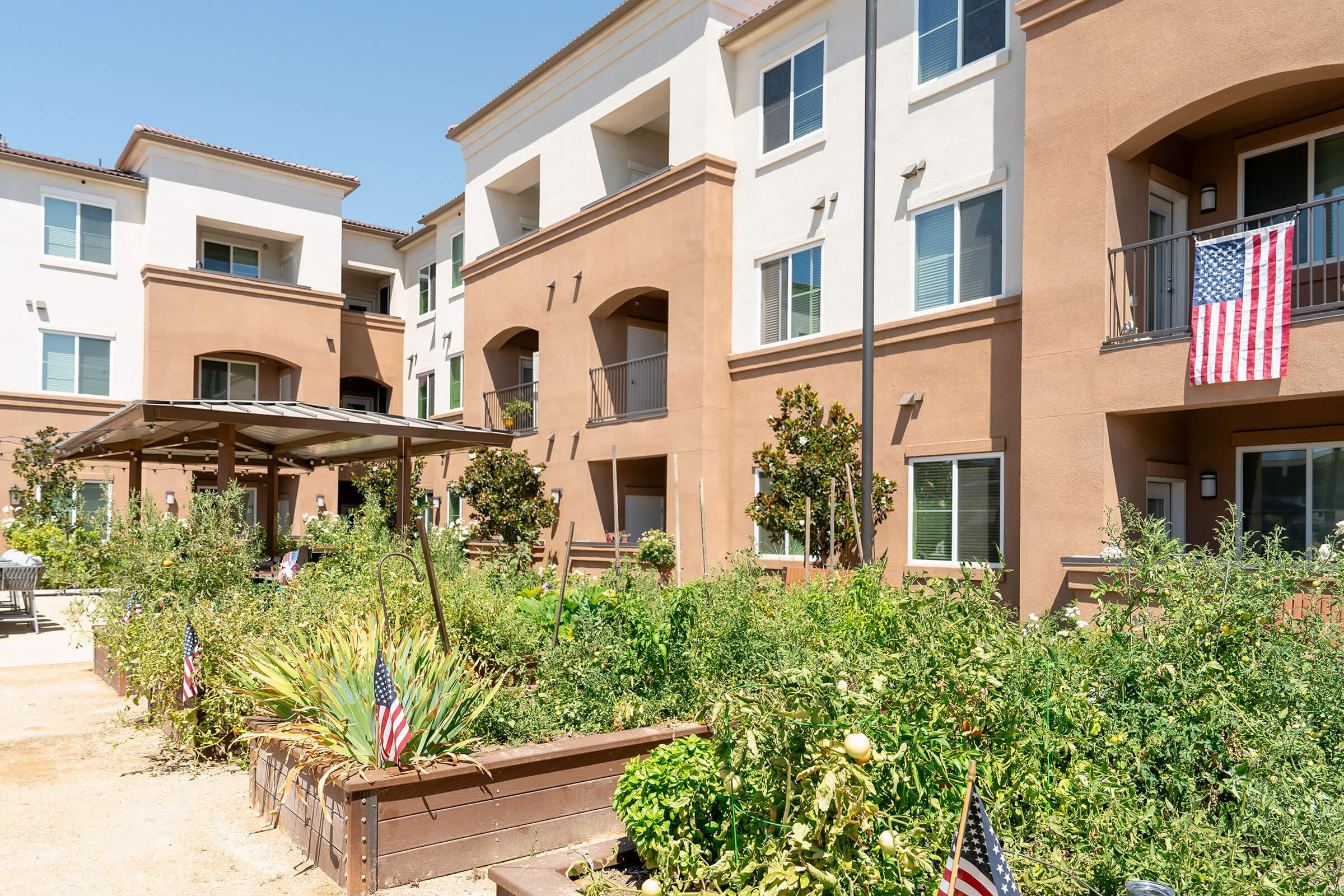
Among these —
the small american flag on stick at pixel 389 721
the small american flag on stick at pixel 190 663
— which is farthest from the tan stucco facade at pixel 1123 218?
the small american flag on stick at pixel 190 663

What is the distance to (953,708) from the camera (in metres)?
3.57

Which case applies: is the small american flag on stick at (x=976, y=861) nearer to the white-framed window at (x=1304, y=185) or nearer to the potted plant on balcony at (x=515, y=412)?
the white-framed window at (x=1304, y=185)

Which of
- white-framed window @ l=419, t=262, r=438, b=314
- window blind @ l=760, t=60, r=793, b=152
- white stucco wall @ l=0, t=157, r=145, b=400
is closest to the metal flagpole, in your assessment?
Answer: window blind @ l=760, t=60, r=793, b=152

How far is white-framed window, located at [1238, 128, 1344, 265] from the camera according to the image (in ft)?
34.7

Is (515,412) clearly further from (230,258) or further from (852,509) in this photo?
(230,258)

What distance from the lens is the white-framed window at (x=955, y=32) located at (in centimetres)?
1307

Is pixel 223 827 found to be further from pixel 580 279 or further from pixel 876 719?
pixel 580 279

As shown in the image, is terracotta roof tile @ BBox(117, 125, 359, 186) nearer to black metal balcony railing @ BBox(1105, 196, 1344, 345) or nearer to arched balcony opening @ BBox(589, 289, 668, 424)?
arched balcony opening @ BBox(589, 289, 668, 424)

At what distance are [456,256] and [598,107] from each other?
9.40 meters

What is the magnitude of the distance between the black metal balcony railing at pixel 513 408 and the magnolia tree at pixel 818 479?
8579 millimetres

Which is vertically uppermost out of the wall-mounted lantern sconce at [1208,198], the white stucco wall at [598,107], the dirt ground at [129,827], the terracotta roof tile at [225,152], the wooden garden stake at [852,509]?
the terracotta roof tile at [225,152]

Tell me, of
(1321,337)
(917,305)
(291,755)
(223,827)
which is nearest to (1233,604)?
(291,755)

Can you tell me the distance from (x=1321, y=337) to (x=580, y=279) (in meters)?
13.8

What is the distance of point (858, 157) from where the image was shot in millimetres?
14875
